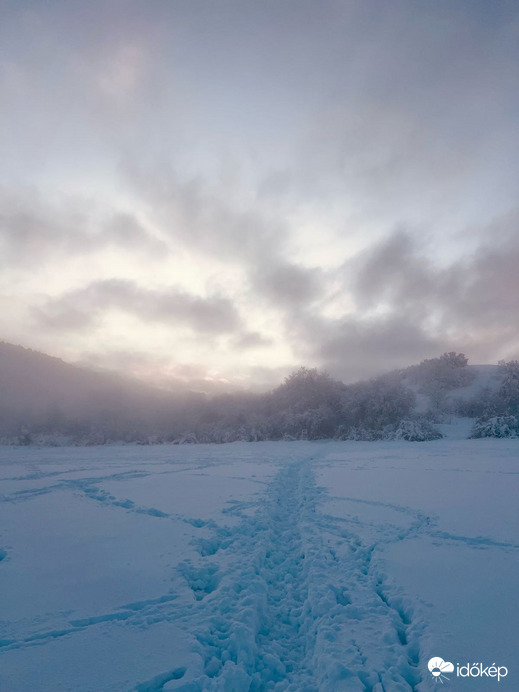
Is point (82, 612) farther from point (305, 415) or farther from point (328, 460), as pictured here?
point (305, 415)

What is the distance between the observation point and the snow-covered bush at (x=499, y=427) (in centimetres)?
2248

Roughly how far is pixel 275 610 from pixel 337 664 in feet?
4.04

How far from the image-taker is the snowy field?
10.6 ft

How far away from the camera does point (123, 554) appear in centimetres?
551
